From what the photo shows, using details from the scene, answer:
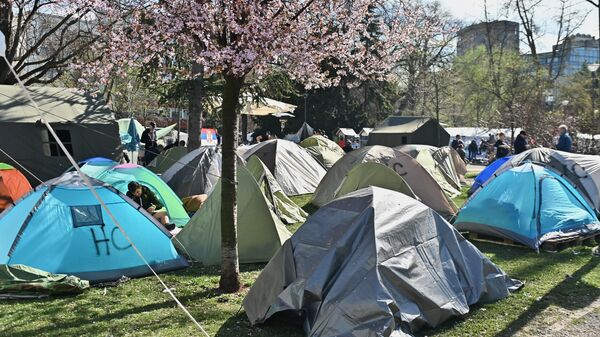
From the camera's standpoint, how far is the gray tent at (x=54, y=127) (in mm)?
12344

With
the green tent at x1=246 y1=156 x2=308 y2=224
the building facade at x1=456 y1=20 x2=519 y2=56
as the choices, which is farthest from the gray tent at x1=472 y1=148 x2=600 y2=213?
→ the building facade at x1=456 y1=20 x2=519 y2=56

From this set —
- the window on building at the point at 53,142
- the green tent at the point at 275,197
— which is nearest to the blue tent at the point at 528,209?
the green tent at the point at 275,197

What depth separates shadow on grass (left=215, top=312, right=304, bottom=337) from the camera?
4.94 metres

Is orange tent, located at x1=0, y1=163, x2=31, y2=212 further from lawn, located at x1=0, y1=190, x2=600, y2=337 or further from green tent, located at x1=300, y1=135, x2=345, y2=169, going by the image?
green tent, located at x1=300, y1=135, x2=345, y2=169

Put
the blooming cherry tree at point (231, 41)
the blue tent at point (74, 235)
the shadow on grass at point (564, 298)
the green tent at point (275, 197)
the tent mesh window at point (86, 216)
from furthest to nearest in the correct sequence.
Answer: the green tent at point (275, 197)
the tent mesh window at point (86, 216)
the blue tent at point (74, 235)
the blooming cherry tree at point (231, 41)
the shadow on grass at point (564, 298)

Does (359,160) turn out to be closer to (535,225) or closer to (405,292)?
(535,225)

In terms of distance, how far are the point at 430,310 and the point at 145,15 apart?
172 inches

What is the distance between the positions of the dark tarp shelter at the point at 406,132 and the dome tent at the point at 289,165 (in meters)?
8.09

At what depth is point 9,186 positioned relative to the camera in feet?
32.5

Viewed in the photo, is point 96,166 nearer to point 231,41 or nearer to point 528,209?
point 231,41

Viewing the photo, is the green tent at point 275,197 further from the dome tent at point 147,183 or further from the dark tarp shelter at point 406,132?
the dark tarp shelter at point 406,132

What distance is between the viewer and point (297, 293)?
492cm

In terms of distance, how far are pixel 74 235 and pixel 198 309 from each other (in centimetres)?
214

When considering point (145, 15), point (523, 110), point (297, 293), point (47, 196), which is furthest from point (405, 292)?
point (523, 110)
